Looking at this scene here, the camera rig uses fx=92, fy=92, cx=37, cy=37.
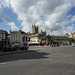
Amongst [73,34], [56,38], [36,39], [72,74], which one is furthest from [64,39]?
[72,74]

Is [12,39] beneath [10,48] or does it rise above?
above

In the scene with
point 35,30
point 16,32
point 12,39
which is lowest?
point 12,39

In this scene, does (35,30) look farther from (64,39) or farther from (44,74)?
(44,74)

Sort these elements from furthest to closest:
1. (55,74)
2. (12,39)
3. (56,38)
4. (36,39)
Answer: (56,38) < (36,39) < (12,39) < (55,74)

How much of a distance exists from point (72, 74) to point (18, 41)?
71838 mm

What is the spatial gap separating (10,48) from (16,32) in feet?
179

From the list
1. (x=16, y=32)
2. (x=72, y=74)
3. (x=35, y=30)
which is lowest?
(x=72, y=74)

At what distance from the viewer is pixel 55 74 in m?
5.40

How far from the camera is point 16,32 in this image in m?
76.1

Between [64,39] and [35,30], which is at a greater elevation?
[35,30]

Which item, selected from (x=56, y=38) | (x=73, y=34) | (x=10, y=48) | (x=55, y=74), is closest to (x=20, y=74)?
(x=55, y=74)

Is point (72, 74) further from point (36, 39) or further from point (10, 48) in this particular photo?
point (36, 39)

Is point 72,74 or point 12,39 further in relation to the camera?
point 12,39

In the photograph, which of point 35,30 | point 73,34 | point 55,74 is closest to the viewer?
point 55,74
